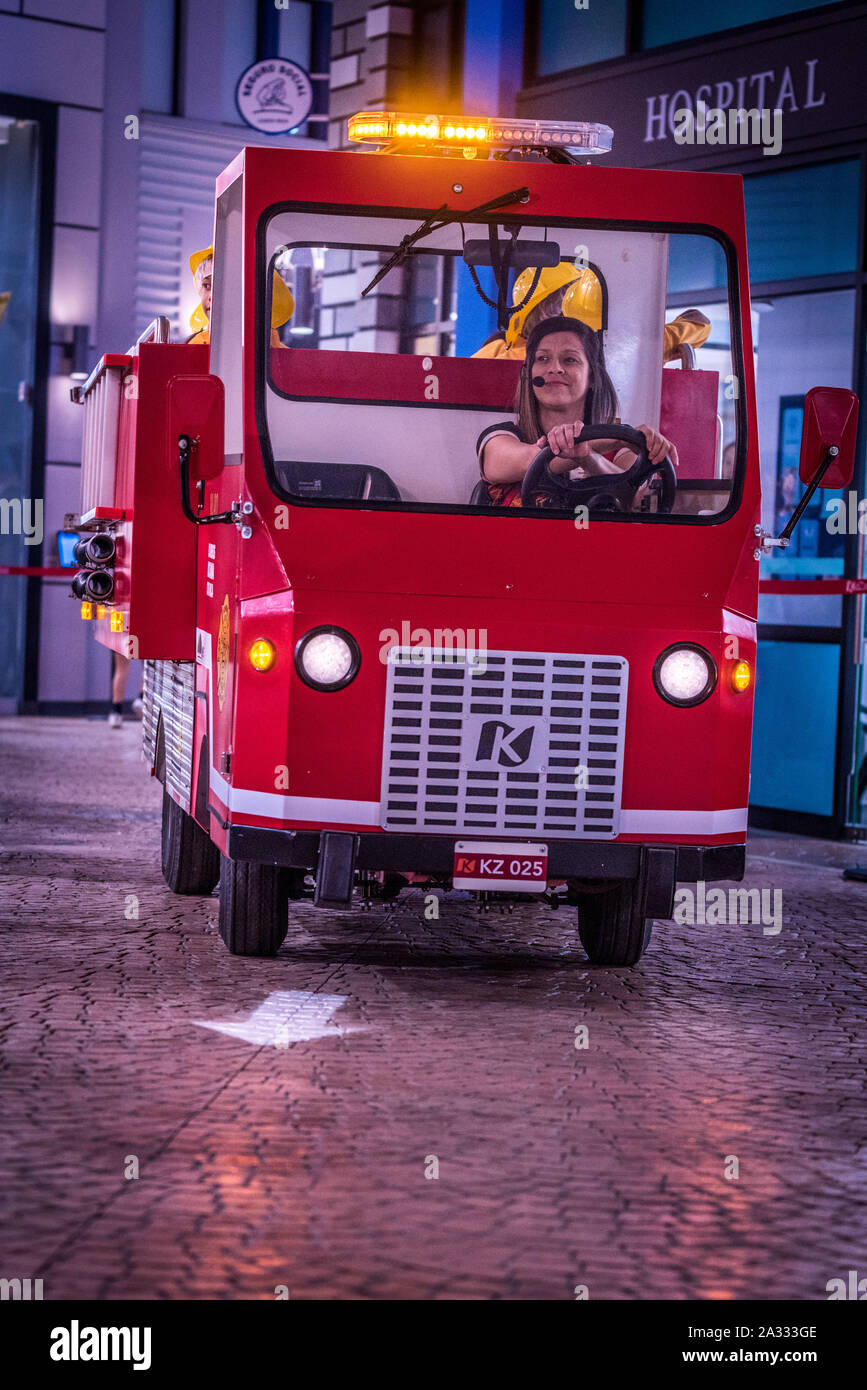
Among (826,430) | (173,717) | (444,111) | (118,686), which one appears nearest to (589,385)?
(826,430)

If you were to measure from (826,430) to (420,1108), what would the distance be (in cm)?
295

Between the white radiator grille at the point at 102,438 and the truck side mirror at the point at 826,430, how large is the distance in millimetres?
3575

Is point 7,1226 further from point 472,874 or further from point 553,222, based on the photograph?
point 553,222

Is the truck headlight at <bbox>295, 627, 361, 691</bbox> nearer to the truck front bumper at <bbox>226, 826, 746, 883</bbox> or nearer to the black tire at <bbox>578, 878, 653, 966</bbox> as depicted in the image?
the truck front bumper at <bbox>226, 826, 746, 883</bbox>

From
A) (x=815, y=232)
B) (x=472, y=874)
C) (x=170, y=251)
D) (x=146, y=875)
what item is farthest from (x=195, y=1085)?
(x=170, y=251)

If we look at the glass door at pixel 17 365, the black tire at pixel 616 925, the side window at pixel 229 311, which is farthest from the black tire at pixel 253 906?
the glass door at pixel 17 365

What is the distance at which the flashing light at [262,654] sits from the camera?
279 inches

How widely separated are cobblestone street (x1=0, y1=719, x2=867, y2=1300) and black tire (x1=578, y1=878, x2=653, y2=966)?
83mm

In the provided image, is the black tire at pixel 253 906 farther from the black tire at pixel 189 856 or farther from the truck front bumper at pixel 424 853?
the black tire at pixel 189 856

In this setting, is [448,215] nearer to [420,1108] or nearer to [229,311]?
[229,311]

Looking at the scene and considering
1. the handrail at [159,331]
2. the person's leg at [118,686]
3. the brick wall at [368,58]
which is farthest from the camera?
the person's leg at [118,686]

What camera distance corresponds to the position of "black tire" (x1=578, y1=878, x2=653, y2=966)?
25.3 ft

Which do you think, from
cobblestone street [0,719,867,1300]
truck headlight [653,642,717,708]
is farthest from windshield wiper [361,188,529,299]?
cobblestone street [0,719,867,1300]

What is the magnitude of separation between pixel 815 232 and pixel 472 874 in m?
7.46
